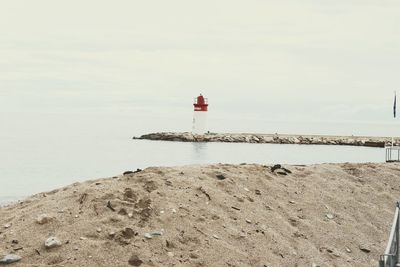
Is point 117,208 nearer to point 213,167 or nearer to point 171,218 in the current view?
point 171,218

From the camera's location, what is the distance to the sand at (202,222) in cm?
1184

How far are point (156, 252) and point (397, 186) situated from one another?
9.89 metres

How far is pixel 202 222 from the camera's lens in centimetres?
1312

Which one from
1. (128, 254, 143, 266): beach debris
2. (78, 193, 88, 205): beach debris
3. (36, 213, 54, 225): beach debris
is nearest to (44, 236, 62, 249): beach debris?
(36, 213, 54, 225): beach debris

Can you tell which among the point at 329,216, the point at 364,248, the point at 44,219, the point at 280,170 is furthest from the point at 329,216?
the point at 44,219

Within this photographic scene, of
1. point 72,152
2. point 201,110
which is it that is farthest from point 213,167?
point 72,152

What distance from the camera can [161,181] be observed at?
14.5 m

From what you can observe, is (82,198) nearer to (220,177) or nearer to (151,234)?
(151,234)

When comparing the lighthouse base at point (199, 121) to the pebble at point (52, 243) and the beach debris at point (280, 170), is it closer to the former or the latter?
the beach debris at point (280, 170)

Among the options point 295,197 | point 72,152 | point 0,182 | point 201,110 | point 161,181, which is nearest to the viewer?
point 161,181

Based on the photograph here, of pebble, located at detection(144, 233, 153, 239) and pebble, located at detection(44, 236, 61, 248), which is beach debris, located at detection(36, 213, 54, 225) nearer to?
pebble, located at detection(44, 236, 61, 248)

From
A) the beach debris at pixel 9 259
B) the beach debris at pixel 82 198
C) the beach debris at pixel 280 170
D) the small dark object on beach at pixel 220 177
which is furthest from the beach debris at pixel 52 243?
the beach debris at pixel 280 170

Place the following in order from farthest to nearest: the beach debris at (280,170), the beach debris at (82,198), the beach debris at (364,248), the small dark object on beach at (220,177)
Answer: the beach debris at (280,170), the small dark object on beach at (220,177), the beach debris at (364,248), the beach debris at (82,198)

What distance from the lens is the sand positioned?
1184 cm
